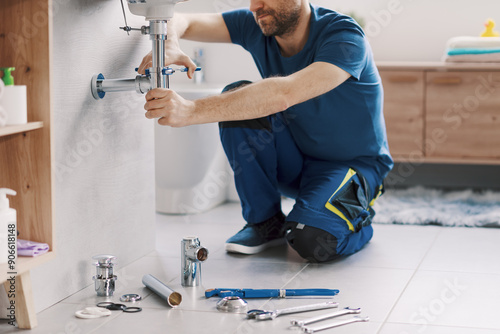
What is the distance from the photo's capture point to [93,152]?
76.1 inches

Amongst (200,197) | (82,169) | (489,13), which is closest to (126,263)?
(82,169)

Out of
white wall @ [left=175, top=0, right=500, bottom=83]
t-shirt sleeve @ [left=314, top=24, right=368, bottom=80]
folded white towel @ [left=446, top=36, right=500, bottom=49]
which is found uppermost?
white wall @ [left=175, top=0, right=500, bottom=83]

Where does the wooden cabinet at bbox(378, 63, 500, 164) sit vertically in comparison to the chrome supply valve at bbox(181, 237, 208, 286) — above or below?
above

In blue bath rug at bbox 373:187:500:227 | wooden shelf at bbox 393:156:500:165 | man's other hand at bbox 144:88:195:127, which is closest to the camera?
man's other hand at bbox 144:88:195:127

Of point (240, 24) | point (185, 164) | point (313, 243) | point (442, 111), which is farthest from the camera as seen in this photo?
point (442, 111)

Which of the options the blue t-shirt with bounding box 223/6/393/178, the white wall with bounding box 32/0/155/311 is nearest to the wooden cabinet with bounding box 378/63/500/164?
the blue t-shirt with bounding box 223/6/393/178

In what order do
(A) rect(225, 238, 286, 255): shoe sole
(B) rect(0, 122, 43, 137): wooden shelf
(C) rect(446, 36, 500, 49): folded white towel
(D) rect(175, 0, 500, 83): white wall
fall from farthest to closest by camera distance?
(D) rect(175, 0, 500, 83): white wall, (C) rect(446, 36, 500, 49): folded white towel, (A) rect(225, 238, 286, 255): shoe sole, (B) rect(0, 122, 43, 137): wooden shelf

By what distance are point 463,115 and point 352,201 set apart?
126 centimetres

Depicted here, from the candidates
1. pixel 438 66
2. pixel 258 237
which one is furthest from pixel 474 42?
pixel 258 237

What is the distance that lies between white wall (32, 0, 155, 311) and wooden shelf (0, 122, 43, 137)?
0.28 m

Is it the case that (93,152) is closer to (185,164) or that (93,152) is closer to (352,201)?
(352,201)

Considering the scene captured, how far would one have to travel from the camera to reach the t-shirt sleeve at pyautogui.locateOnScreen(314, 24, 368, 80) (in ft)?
6.59

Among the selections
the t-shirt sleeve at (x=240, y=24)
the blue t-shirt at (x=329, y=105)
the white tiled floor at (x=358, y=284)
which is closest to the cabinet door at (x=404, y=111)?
the white tiled floor at (x=358, y=284)

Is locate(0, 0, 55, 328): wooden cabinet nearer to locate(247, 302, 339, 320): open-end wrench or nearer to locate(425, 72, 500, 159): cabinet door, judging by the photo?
locate(247, 302, 339, 320): open-end wrench
